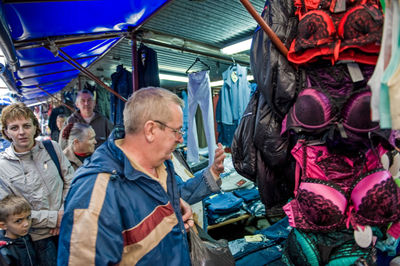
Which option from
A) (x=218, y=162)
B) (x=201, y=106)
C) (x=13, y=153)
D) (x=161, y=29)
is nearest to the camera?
(x=218, y=162)

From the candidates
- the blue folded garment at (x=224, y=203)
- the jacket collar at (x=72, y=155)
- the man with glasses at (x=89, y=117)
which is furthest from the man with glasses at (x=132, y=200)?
the man with glasses at (x=89, y=117)

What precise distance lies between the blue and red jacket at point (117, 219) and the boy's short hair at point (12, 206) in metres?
1.10

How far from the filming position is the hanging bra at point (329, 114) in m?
1.12

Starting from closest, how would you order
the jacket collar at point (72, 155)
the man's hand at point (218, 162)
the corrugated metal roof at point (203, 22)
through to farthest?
1. the man's hand at point (218, 162)
2. the jacket collar at point (72, 155)
3. the corrugated metal roof at point (203, 22)

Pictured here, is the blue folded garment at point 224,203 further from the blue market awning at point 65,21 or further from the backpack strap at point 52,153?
the blue market awning at point 65,21

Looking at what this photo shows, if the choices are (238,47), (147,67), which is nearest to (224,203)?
(147,67)

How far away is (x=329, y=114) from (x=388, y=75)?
0.61 m

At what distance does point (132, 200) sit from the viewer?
1.15m

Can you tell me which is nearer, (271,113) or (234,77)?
(271,113)

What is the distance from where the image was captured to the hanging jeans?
159 inches

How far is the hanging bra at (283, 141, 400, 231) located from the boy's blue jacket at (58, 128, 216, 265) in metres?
0.73

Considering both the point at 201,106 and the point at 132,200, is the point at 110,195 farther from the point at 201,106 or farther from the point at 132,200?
the point at 201,106

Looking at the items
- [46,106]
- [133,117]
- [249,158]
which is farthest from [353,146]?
[46,106]

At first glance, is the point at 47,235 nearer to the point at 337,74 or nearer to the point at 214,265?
the point at 214,265
